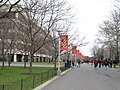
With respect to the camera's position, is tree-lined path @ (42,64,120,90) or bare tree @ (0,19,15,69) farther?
bare tree @ (0,19,15,69)

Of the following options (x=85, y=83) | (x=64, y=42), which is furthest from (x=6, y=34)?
(x=85, y=83)

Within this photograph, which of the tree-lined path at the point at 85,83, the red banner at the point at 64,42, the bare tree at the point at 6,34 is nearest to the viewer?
the tree-lined path at the point at 85,83

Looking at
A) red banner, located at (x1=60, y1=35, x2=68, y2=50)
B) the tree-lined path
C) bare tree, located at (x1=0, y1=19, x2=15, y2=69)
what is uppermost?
bare tree, located at (x1=0, y1=19, x2=15, y2=69)

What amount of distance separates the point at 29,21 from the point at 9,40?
13.9m

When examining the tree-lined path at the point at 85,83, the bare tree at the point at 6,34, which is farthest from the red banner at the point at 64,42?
the tree-lined path at the point at 85,83

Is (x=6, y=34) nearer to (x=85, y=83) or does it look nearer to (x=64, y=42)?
(x=64, y=42)

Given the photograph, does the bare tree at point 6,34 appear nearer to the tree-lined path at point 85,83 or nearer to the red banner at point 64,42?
the red banner at point 64,42

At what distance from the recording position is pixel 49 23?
112 ft

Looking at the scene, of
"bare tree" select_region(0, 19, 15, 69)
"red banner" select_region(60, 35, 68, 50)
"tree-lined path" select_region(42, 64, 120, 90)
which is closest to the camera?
"tree-lined path" select_region(42, 64, 120, 90)

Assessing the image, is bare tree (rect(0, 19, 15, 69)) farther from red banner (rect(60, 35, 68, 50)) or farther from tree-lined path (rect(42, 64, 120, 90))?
tree-lined path (rect(42, 64, 120, 90))

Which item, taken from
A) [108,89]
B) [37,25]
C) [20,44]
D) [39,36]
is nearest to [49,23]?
[37,25]

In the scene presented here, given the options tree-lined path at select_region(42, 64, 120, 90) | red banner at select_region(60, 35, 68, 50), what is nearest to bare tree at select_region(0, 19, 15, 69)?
red banner at select_region(60, 35, 68, 50)

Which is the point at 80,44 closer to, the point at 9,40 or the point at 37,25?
the point at 9,40

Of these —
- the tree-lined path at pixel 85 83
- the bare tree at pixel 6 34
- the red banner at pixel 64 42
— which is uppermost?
the bare tree at pixel 6 34
